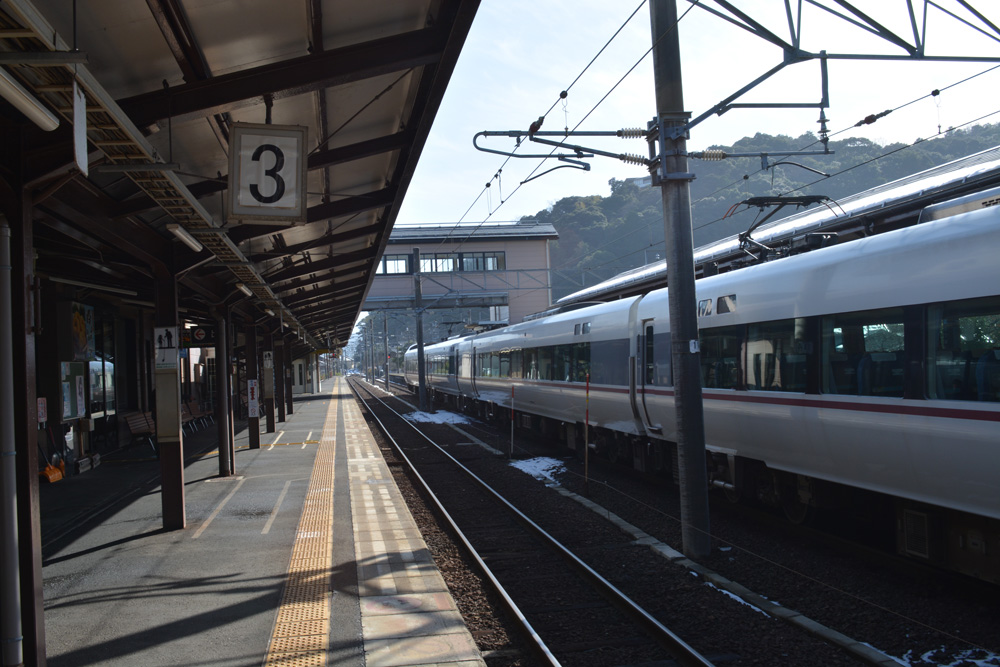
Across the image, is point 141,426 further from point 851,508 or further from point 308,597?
point 851,508

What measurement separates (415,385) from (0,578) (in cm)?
4289

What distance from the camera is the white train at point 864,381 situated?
5.32 metres

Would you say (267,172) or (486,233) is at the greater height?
(486,233)

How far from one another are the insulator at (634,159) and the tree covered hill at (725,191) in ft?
6.82

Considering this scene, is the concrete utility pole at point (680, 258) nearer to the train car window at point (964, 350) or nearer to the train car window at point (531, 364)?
the train car window at point (964, 350)

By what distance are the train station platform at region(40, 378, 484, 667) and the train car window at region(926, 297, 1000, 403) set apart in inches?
158

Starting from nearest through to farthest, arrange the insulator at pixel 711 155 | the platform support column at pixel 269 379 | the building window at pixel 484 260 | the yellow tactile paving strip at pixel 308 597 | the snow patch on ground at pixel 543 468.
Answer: the yellow tactile paving strip at pixel 308 597
the insulator at pixel 711 155
the snow patch on ground at pixel 543 468
the platform support column at pixel 269 379
the building window at pixel 484 260

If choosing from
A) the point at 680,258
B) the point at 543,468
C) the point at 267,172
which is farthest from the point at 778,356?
the point at 543,468

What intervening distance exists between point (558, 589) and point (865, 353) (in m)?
3.44

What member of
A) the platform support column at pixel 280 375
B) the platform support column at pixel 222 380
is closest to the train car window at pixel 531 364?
the platform support column at pixel 222 380

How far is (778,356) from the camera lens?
766 centimetres

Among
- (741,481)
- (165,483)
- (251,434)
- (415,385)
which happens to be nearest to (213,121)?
(165,483)

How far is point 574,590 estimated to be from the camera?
21.4ft

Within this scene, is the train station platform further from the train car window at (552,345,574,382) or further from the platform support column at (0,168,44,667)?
the train car window at (552,345,574,382)
